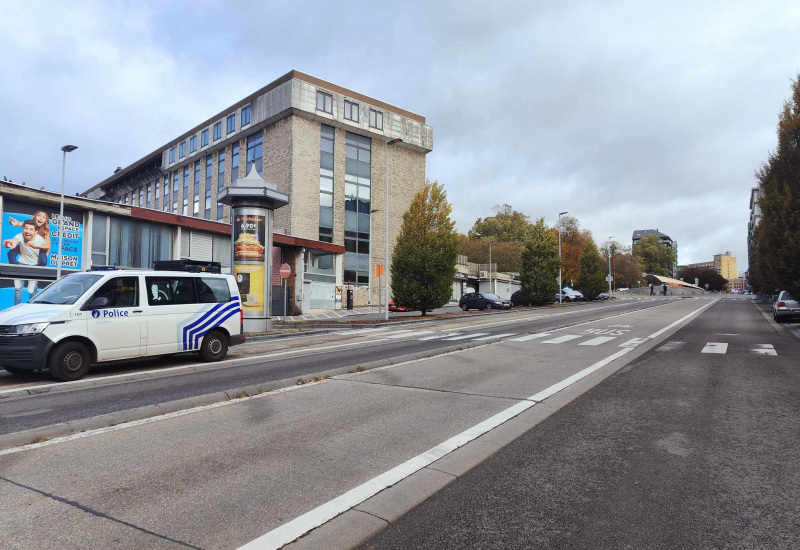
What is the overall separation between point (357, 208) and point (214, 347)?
35.6m

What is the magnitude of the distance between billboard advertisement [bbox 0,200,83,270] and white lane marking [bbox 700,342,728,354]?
956 inches

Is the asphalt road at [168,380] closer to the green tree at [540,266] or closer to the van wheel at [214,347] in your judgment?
the van wheel at [214,347]

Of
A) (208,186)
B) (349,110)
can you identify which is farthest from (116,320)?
(208,186)

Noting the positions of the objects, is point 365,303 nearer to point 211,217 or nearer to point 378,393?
point 211,217

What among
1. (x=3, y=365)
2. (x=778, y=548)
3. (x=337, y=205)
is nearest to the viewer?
(x=778, y=548)

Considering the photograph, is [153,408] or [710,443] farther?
[153,408]

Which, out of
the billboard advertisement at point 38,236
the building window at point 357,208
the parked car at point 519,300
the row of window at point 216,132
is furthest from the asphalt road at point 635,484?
the row of window at point 216,132

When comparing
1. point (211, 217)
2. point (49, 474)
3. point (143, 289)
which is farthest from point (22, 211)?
point (211, 217)

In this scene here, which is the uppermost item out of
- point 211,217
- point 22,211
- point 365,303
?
point 211,217

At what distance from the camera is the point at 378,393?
23.5 feet

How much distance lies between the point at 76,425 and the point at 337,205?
39443mm

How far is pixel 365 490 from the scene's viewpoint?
370 centimetres

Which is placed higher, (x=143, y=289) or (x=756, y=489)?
(x=143, y=289)

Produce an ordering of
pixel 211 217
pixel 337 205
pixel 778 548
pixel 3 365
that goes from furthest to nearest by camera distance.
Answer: pixel 211 217
pixel 337 205
pixel 3 365
pixel 778 548
